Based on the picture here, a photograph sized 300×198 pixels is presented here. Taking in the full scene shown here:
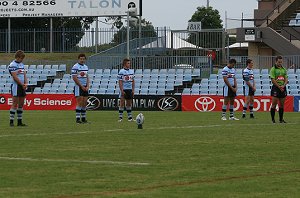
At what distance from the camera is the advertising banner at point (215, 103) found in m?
38.7

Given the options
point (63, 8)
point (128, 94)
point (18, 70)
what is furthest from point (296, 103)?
point (63, 8)

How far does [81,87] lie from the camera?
25484mm

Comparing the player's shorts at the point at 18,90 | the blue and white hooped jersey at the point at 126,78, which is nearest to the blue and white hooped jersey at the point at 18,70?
the player's shorts at the point at 18,90

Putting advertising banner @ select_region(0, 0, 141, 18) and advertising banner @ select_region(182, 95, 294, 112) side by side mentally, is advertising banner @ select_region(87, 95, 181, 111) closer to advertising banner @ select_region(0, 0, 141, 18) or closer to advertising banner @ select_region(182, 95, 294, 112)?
advertising banner @ select_region(182, 95, 294, 112)

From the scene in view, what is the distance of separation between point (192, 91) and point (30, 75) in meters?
10.6

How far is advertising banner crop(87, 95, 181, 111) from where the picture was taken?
132 ft

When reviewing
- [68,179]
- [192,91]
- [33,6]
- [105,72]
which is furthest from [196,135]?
[33,6]

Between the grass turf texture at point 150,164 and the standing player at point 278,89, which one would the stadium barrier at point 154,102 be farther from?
the grass turf texture at point 150,164

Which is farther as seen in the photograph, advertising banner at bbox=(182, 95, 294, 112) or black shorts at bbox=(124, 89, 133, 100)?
advertising banner at bbox=(182, 95, 294, 112)

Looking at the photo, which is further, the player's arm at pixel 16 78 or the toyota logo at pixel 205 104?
the toyota logo at pixel 205 104

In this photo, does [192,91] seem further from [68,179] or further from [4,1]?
[68,179]

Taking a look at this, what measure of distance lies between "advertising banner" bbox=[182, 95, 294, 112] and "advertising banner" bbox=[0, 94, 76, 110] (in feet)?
20.1

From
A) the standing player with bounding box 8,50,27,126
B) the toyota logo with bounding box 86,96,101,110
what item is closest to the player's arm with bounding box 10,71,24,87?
the standing player with bounding box 8,50,27,126

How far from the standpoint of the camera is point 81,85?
83.8 feet
